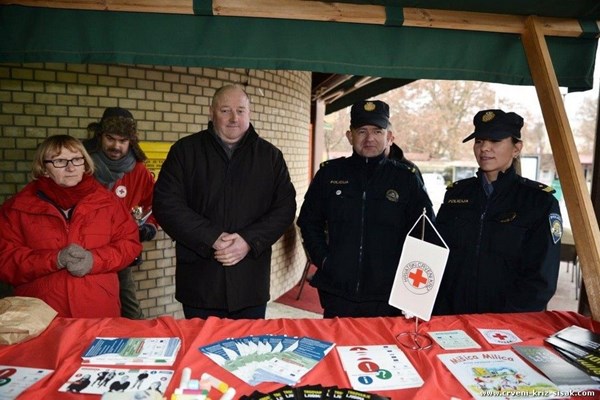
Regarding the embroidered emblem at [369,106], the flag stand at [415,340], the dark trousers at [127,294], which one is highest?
the embroidered emblem at [369,106]

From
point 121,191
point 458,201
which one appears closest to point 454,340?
point 458,201

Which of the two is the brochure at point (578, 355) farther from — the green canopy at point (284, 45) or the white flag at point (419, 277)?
the green canopy at point (284, 45)

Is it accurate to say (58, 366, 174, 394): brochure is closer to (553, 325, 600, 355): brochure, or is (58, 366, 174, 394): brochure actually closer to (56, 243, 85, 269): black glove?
(56, 243, 85, 269): black glove

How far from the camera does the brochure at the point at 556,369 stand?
4.45 ft

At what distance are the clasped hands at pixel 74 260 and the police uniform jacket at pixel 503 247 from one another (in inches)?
72.5

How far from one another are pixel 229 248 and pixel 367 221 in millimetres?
812

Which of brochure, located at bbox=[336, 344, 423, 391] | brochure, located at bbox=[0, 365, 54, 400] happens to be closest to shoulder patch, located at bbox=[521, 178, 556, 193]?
brochure, located at bbox=[336, 344, 423, 391]

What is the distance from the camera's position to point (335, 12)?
7.14ft

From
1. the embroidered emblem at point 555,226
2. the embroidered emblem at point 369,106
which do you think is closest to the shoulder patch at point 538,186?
the embroidered emblem at point 555,226

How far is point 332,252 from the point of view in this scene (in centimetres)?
254

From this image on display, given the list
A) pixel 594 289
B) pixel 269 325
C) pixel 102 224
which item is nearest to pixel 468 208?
pixel 594 289

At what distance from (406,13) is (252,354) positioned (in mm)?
1835

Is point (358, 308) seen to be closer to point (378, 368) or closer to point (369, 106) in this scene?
point (378, 368)

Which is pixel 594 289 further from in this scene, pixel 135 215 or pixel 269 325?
pixel 135 215
